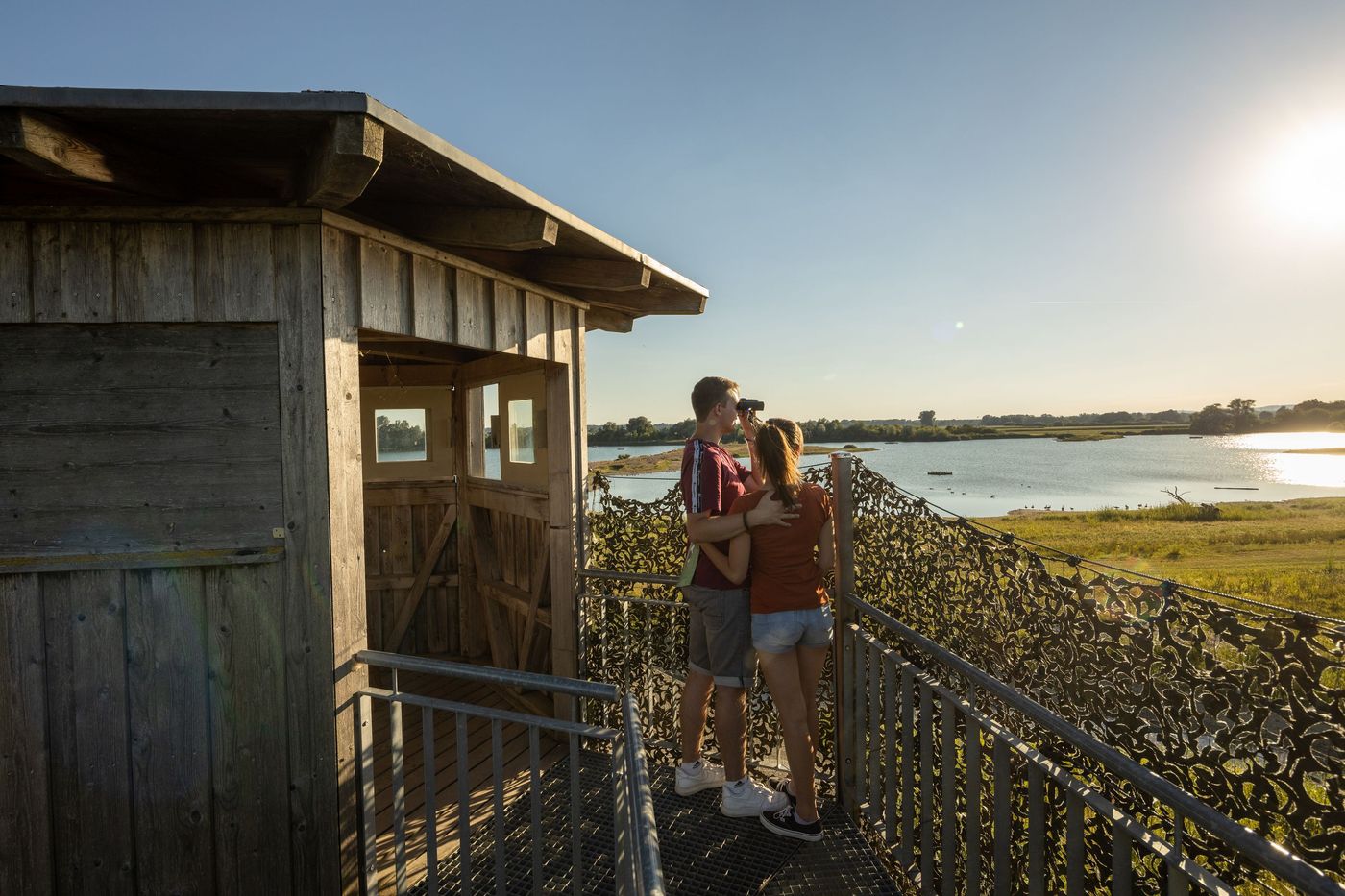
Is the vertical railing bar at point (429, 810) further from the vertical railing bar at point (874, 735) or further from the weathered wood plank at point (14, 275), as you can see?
the weathered wood plank at point (14, 275)

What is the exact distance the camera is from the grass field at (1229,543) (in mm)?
15289

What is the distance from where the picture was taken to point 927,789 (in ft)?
7.95

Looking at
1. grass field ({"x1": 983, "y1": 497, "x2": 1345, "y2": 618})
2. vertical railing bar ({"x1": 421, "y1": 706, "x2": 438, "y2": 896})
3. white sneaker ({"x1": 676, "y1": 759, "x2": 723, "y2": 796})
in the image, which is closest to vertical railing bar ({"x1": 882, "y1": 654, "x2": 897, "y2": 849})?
white sneaker ({"x1": 676, "y1": 759, "x2": 723, "y2": 796})

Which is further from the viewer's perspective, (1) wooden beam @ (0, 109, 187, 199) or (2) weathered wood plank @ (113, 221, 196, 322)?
(2) weathered wood plank @ (113, 221, 196, 322)

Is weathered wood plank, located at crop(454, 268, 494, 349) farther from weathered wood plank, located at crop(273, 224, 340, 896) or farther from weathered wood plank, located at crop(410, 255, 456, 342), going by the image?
weathered wood plank, located at crop(273, 224, 340, 896)

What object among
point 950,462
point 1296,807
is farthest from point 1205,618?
point 950,462

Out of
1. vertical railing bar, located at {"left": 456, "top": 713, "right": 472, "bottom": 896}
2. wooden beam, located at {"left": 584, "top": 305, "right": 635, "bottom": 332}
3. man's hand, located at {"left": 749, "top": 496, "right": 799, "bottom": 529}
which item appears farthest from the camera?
wooden beam, located at {"left": 584, "top": 305, "right": 635, "bottom": 332}

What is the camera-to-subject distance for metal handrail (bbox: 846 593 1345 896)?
1.06m

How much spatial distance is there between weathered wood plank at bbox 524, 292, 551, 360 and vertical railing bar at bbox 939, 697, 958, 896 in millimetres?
2681

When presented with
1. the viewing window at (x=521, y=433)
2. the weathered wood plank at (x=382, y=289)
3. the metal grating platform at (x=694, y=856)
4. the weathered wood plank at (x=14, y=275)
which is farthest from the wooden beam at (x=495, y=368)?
the metal grating platform at (x=694, y=856)

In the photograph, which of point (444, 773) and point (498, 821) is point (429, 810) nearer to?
point (498, 821)

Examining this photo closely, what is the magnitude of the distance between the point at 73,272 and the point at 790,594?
2.84 meters

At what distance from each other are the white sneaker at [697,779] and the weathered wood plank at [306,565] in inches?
57.0

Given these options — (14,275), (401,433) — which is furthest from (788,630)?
(401,433)
